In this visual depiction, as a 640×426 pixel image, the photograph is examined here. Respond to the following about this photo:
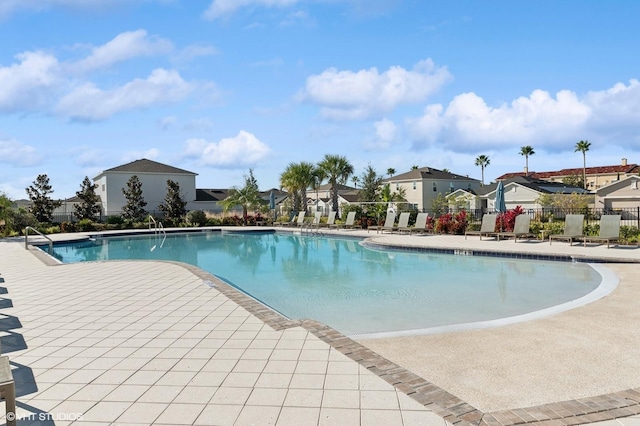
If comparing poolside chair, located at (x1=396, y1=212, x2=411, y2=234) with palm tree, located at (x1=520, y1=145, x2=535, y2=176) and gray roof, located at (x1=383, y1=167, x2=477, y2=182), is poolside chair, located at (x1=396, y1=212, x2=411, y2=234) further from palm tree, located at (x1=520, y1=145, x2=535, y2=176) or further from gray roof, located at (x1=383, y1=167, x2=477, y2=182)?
palm tree, located at (x1=520, y1=145, x2=535, y2=176)

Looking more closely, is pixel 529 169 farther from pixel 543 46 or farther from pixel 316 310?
pixel 316 310

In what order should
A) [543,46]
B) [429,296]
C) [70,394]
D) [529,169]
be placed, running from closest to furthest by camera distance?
1. [70,394]
2. [429,296]
3. [543,46]
4. [529,169]

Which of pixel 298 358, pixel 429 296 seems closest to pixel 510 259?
pixel 429 296

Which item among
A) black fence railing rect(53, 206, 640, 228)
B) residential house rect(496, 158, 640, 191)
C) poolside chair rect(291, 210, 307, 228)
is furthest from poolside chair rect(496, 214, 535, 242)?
residential house rect(496, 158, 640, 191)

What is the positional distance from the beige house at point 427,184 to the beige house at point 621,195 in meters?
10.8

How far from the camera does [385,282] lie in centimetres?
963

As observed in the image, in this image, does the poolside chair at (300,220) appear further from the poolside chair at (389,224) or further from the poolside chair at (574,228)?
the poolside chair at (574,228)

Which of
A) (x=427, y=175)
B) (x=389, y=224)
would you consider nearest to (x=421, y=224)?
(x=389, y=224)

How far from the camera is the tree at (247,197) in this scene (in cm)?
2998

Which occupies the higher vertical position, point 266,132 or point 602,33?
point 602,33

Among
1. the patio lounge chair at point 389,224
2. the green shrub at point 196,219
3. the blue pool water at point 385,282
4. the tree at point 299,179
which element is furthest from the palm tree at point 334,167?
the blue pool water at point 385,282

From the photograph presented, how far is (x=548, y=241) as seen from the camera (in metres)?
14.8

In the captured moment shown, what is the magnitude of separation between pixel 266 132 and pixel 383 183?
23.8 meters

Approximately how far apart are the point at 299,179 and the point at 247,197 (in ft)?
12.8
